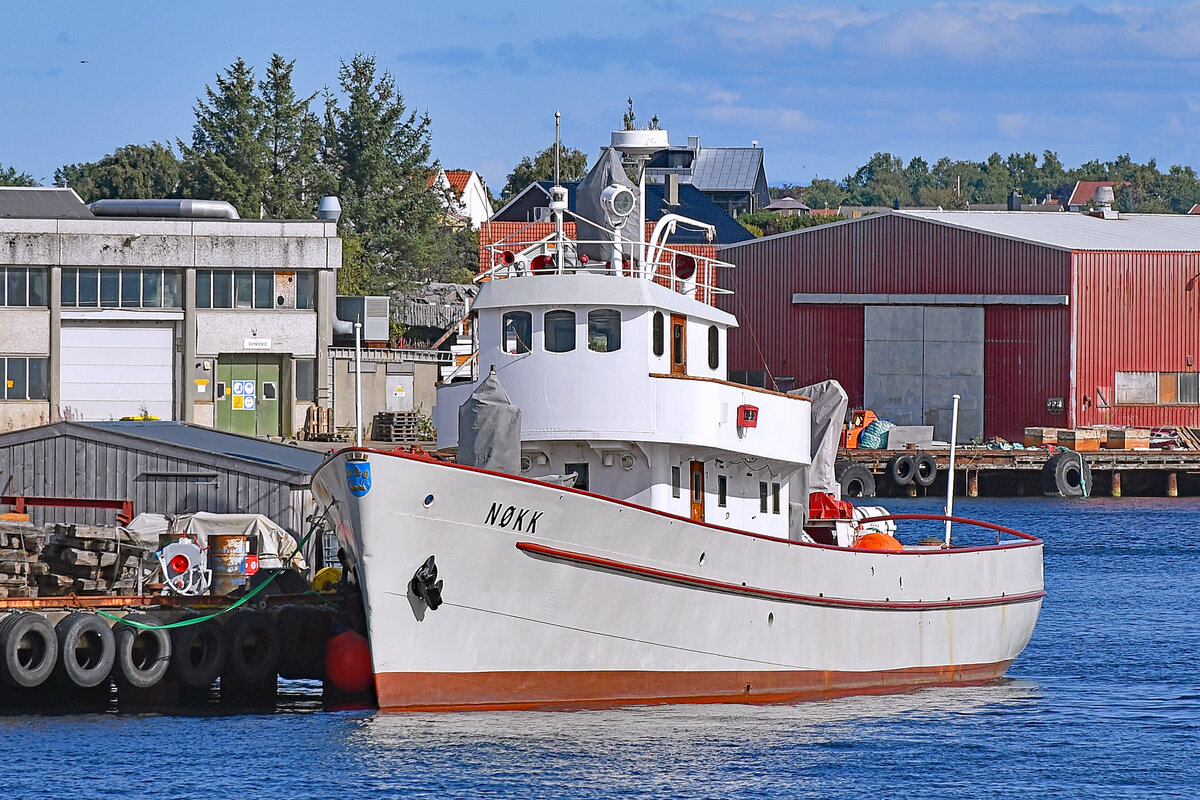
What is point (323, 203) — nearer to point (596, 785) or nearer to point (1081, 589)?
point (1081, 589)

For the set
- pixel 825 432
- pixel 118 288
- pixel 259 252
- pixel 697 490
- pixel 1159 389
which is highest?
pixel 259 252

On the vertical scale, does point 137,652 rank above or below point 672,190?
below

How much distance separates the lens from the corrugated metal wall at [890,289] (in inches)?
2549

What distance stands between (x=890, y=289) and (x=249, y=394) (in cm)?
2467

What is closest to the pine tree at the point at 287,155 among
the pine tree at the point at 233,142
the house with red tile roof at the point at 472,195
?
the pine tree at the point at 233,142

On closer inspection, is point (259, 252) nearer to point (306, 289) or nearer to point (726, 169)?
point (306, 289)

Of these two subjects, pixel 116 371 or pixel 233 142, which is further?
pixel 233 142

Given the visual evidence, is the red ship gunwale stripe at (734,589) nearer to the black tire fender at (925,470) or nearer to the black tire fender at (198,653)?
the black tire fender at (198,653)

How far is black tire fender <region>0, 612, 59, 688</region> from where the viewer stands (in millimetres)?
20484

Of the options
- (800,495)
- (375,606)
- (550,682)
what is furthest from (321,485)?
(800,495)

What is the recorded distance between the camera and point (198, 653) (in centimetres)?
2183

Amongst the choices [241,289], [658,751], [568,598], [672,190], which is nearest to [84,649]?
[568,598]

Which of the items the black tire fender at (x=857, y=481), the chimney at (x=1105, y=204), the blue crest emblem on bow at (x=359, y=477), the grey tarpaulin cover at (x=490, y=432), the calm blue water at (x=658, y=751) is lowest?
the calm blue water at (x=658, y=751)

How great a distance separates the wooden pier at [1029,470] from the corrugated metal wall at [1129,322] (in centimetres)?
244
